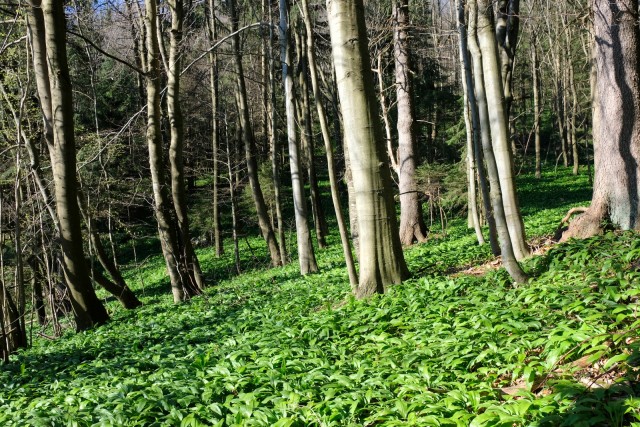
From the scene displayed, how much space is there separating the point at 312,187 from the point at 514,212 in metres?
13.9

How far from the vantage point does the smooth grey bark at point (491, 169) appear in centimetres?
630

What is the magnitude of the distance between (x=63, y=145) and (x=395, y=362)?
8135 millimetres

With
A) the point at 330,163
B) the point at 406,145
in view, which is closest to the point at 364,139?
the point at 330,163

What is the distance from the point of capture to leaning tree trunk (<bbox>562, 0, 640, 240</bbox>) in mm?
8039

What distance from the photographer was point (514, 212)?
7.61m

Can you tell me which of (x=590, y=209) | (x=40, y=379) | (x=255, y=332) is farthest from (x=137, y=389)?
(x=590, y=209)

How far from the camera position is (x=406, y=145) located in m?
14.8

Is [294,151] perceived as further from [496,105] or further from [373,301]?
[373,301]

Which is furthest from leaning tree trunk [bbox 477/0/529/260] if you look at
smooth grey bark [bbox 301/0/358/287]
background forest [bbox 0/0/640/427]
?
smooth grey bark [bbox 301/0/358/287]

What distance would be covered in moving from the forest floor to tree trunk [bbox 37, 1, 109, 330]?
8.13 feet

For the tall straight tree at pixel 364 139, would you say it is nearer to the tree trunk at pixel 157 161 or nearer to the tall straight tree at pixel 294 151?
the tall straight tree at pixel 294 151

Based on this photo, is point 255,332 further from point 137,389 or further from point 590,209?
point 590,209

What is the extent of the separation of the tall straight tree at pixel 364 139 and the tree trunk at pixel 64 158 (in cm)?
575

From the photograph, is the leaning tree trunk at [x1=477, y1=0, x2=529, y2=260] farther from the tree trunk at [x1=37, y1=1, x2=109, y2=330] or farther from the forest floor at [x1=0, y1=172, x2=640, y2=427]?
the tree trunk at [x1=37, y1=1, x2=109, y2=330]
